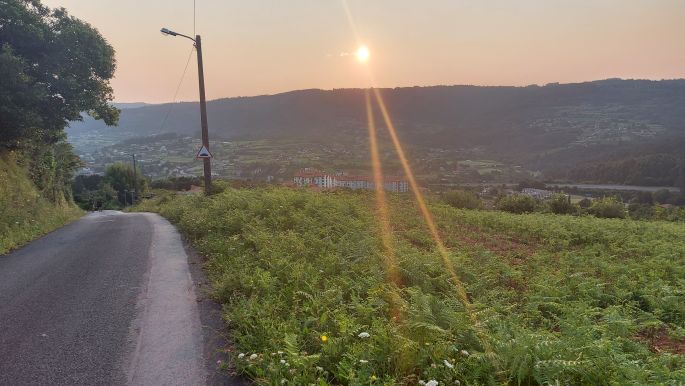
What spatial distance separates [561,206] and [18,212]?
27.9 m

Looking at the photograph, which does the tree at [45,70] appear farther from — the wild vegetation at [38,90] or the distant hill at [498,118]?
the distant hill at [498,118]

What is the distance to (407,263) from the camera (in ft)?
24.7

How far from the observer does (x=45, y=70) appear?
20.2m

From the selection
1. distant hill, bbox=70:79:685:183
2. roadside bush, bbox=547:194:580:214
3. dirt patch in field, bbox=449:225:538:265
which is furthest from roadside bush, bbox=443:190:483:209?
distant hill, bbox=70:79:685:183

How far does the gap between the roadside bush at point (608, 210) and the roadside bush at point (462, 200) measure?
6.82 metres

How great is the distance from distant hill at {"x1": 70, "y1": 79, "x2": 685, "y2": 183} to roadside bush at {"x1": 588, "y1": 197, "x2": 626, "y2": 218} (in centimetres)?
7361

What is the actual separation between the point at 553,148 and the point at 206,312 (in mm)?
117185

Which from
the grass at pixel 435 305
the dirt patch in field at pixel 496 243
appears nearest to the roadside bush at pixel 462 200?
the dirt patch in field at pixel 496 243

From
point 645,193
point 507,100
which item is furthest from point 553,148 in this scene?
point 645,193

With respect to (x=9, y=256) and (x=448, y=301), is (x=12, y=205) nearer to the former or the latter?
(x=9, y=256)

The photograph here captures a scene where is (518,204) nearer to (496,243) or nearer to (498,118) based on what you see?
(496,243)

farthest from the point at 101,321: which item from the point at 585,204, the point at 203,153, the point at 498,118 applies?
the point at 498,118

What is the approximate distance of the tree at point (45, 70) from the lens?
1767 cm

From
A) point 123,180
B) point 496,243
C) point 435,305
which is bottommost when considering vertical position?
point 123,180
